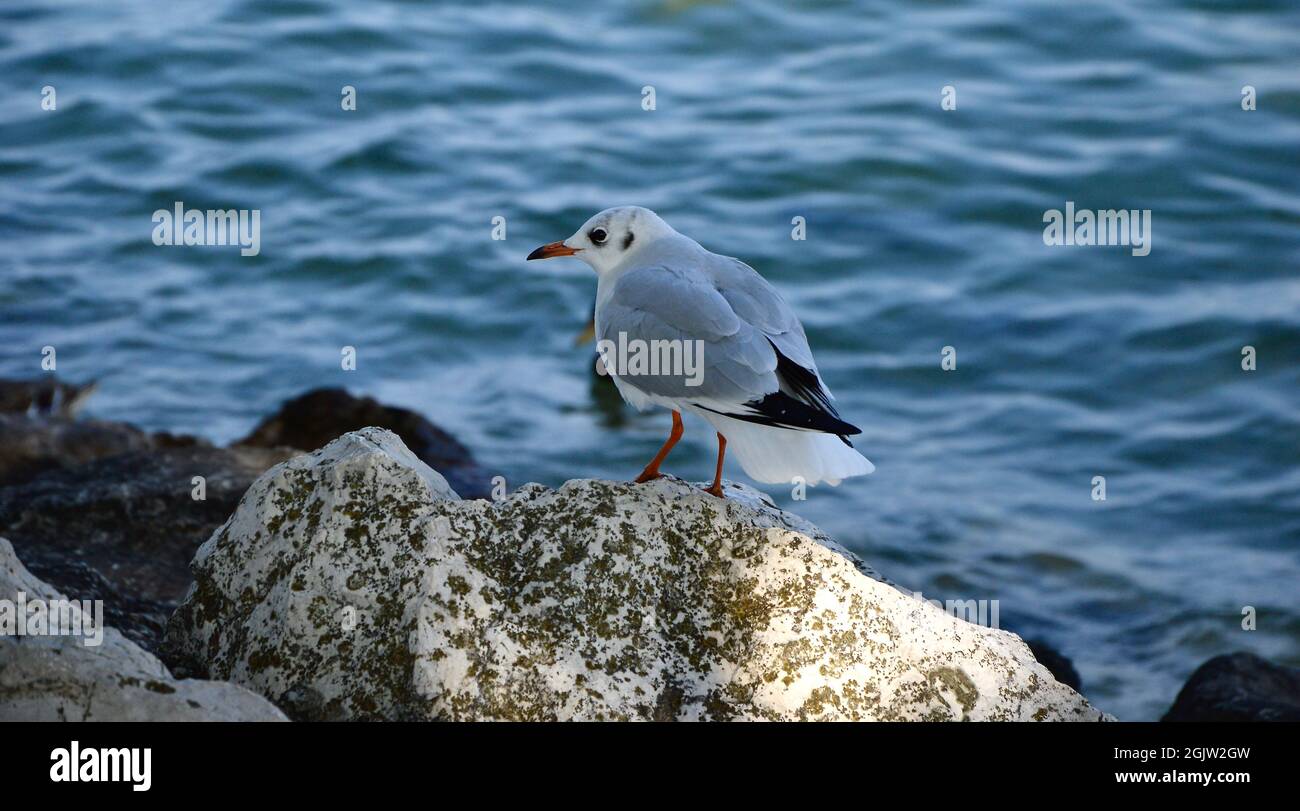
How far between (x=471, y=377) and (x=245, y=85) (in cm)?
590

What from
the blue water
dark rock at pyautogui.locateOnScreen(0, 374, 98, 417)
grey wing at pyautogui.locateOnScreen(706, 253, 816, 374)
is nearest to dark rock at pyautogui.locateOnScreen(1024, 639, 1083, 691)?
the blue water

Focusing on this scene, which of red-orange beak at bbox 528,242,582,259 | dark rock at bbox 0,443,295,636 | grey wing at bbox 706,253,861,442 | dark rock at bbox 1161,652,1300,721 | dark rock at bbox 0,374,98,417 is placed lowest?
dark rock at bbox 1161,652,1300,721

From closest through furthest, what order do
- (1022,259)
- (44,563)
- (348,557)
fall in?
1. (348,557)
2. (44,563)
3. (1022,259)

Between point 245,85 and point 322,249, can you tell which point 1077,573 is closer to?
point 322,249

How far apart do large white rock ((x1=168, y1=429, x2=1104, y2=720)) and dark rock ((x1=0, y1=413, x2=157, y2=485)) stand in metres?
4.36

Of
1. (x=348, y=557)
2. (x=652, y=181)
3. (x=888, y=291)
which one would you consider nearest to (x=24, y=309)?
(x=652, y=181)

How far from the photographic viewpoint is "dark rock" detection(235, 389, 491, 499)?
9.02 m

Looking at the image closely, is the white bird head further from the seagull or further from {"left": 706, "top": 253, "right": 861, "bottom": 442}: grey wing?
{"left": 706, "top": 253, "right": 861, "bottom": 442}: grey wing

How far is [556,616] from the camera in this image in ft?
12.6

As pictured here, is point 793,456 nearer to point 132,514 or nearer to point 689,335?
point 689,335

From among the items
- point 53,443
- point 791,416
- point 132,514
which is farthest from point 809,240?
point 791,416

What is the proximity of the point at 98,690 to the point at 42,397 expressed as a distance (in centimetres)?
717

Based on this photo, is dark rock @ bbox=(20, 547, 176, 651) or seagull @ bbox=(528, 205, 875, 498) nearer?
seagull @ bbox=(528, 205, 875, 498)

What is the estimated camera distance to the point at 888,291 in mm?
12320
